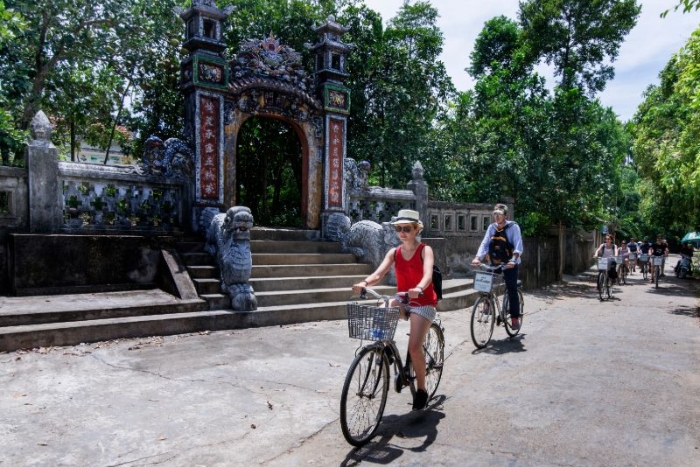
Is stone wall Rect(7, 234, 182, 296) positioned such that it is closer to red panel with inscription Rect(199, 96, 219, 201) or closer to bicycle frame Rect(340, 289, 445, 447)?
red panel with inscription Rect(199, 96, 219, 201)

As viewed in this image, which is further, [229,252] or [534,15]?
[534,15]

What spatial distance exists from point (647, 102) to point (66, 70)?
20.0 m

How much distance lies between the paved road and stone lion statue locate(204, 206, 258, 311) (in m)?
0.70

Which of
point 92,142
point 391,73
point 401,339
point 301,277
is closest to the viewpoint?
point 401,339

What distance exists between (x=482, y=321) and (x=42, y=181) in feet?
21.9

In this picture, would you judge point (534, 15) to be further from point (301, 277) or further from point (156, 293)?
point (156, 293)

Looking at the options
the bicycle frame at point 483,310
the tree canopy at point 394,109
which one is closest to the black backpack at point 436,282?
the bicycle frame at point 483,310

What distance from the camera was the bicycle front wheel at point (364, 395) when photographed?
3583 millimetres

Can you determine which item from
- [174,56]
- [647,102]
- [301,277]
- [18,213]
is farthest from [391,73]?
[647,102]

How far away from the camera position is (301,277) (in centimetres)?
924

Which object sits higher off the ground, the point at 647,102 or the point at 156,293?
the point at 647,102

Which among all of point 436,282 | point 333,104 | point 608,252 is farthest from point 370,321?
point 608,252

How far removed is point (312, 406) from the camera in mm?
4539

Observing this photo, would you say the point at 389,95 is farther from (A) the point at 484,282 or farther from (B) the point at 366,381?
(B) the point at 366,381
